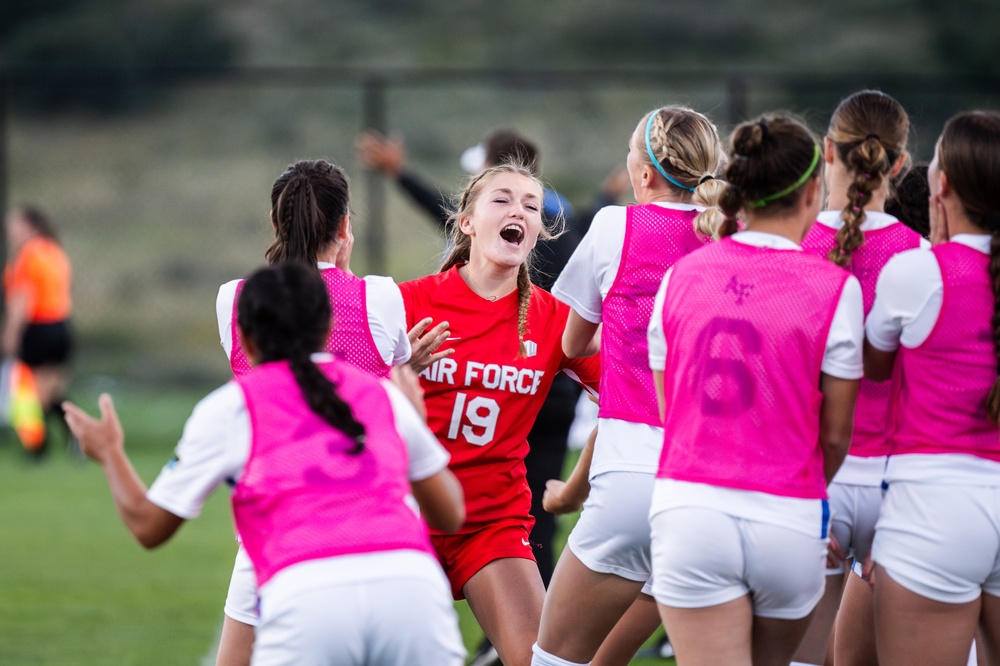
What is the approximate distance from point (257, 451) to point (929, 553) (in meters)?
1.59

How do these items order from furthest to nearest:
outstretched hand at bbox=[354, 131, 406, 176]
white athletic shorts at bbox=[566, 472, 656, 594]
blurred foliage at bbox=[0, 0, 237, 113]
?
blurred foliage at bbox=[0, 0, 237, 113], outstretched hand at bbox=[354, 131, 406, 176], white athletic shorts at bbox=[566, 472, 656, 594]

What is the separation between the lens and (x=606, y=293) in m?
3.77

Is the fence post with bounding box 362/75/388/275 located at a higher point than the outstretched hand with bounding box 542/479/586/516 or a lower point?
higher

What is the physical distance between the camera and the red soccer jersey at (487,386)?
4.19 m

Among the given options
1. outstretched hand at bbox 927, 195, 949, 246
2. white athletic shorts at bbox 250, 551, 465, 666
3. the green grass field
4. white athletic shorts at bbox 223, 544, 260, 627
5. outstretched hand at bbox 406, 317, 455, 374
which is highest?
outstretched hand at bbox 927, 195, 949, 246

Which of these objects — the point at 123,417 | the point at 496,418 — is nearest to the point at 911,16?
the point at 123,417

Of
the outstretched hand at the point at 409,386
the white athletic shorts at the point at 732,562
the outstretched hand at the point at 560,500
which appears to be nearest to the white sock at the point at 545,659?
the outstretched hand at the point at 560,500

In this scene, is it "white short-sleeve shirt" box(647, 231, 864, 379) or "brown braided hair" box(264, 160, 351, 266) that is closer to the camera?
"white short-sleeve shirt" box(647, 231, 864, 379)

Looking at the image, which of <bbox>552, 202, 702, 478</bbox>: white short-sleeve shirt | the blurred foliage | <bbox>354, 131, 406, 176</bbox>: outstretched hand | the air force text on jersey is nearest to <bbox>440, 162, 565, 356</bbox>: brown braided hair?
the air force text on jersey

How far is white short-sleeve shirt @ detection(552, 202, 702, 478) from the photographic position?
3701mm

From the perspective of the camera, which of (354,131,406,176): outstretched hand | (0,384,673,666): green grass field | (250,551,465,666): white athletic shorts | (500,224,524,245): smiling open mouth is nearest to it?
(250,551,465,666): white athletic shorts

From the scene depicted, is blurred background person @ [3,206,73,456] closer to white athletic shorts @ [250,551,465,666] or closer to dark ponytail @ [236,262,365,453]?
dark ponytail @ [236,262,365,453]

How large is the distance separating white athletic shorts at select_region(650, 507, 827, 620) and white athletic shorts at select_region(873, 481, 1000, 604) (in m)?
0.23

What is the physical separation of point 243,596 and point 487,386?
101cm
